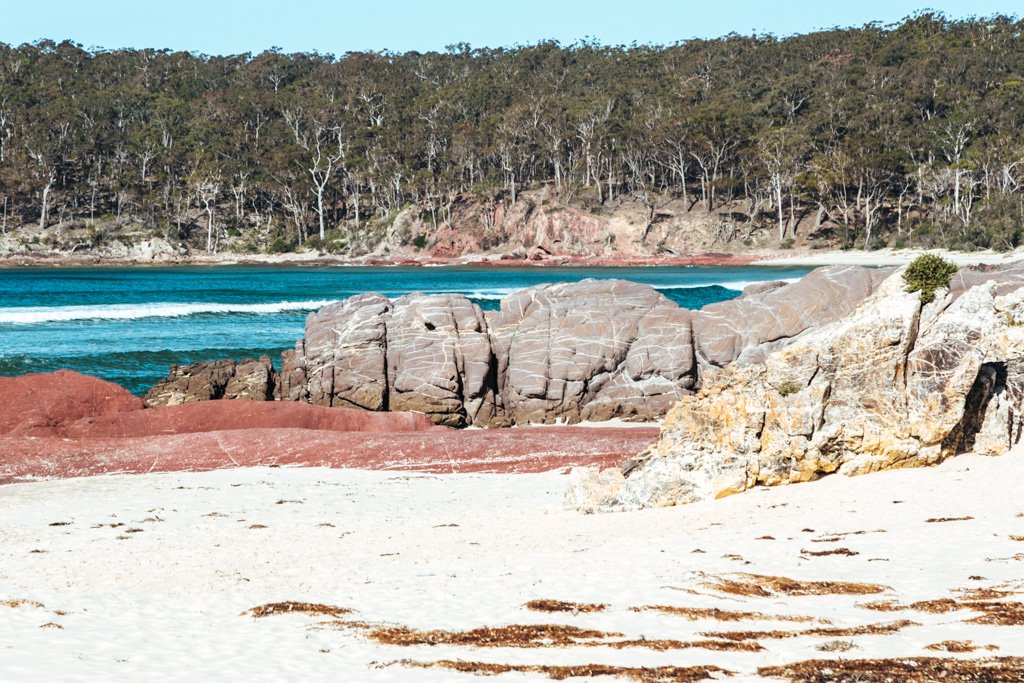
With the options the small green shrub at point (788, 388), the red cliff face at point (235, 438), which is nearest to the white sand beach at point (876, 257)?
the red cliff face at point (235, 438)

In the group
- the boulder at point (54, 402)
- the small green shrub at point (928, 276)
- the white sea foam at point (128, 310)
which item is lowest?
the boulder at point (54, 402)

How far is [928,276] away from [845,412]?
2522 mm

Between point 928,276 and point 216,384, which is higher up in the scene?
point 928,276

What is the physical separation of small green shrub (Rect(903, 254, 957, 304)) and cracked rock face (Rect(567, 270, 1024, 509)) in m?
0.16

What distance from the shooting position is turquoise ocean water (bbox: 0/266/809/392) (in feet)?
127

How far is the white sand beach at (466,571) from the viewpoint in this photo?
25.8 ft

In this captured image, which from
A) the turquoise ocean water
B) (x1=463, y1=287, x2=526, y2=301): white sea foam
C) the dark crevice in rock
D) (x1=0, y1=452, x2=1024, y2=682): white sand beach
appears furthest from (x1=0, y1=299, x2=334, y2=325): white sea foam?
the dark crevice in rock

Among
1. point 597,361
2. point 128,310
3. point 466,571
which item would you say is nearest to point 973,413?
point 466,571

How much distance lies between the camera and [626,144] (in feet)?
379

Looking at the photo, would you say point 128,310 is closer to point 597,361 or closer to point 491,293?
point 491,293

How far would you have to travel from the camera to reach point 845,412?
48.6 feet

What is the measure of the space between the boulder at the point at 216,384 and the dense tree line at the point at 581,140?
7367 cm

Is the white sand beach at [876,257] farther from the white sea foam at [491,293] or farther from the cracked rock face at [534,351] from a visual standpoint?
the cracked rock face at [534,351]

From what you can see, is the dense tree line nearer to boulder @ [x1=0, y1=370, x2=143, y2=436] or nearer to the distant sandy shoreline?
the distant sandy shoreline
